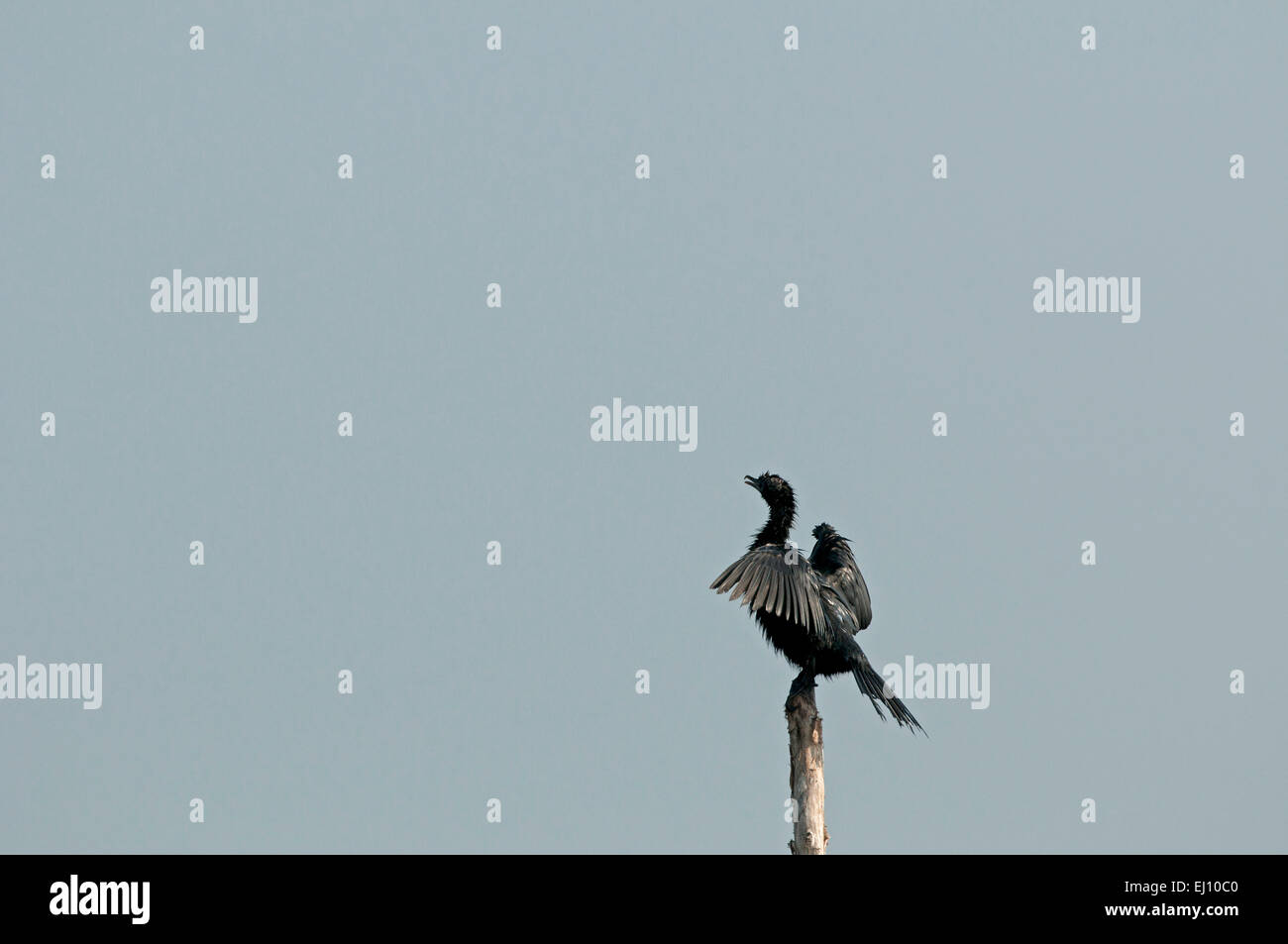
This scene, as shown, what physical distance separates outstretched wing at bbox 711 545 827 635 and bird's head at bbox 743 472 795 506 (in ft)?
1.96

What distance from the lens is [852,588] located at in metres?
23.2

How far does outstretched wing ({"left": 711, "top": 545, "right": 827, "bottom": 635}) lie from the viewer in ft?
67.8

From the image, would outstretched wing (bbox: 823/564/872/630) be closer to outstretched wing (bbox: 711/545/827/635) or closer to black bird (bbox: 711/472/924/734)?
black bird (bbox: 711/472/924/734)

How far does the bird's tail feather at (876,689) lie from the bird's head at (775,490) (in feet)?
6.38

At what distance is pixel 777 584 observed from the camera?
2097cm

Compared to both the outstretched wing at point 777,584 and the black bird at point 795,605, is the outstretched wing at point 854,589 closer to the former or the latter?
the black bird at point 795,605

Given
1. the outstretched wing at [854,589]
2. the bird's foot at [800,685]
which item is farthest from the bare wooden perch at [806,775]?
the outstretched wing at [854,589]

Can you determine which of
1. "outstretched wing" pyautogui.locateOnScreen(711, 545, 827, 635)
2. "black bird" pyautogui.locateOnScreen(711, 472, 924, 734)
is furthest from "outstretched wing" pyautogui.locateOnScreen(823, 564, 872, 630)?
"outstretched wing" pyautogui.locateOnScreen(711, 545, 827, 635)

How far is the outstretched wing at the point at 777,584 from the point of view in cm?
2066
